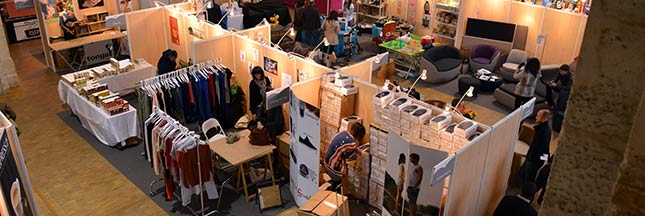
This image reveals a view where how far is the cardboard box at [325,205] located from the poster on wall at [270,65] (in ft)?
8.00

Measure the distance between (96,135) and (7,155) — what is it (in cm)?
358

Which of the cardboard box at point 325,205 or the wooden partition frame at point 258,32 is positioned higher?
the wooden partition frame at point 258,32

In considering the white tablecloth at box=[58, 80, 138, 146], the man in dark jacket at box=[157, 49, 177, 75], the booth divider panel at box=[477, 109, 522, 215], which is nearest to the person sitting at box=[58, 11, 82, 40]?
the white tablecloth at box=[58, 80, 138, 146]

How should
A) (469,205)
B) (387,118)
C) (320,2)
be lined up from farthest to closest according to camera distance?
(320,2)
(387,118)
(469,205)

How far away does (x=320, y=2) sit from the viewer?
1554cm

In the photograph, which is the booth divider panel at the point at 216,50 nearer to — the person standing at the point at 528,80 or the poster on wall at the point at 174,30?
the poster on wall at the point at 174,30

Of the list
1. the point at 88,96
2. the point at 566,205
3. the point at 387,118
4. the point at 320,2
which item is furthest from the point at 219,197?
the point at 320,2

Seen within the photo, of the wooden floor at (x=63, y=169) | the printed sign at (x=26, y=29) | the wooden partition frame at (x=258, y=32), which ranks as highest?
the wooden partition frame at (x=258, y=32)

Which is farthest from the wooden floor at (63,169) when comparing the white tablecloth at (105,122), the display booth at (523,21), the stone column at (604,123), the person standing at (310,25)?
the display booth at (523,21)

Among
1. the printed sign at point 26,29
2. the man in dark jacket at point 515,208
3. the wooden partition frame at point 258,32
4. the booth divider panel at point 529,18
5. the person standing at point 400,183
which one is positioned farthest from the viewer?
the printed sign at point 26,29

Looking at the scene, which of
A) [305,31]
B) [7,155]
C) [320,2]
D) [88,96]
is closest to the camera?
[7,155]

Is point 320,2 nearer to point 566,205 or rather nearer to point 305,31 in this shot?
point 305,31

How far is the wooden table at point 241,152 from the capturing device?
6984 mm

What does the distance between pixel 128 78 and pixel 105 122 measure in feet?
5.85
